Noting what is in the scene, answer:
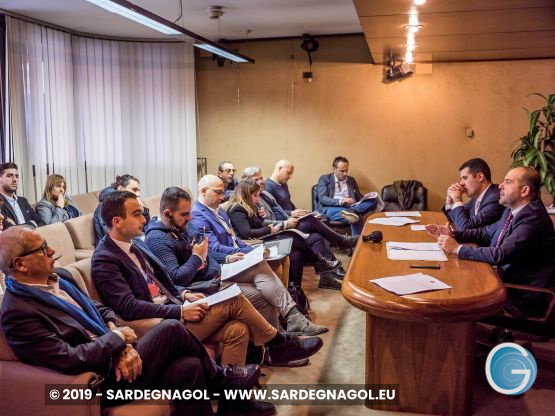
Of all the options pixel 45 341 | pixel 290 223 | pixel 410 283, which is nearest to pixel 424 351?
pixel 410 283

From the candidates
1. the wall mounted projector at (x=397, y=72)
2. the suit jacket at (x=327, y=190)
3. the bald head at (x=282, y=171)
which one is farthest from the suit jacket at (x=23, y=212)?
the wall mounted projector at (x=397, y=72)

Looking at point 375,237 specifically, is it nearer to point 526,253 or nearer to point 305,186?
point 526,253

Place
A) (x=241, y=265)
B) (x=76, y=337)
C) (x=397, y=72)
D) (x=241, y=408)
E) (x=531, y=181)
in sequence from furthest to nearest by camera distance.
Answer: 1. (x=397, y=72)
2. (x=241, y=265)
3. (x=531, y=181)
4. (x=241, y=408)
5. (x=76, y=337)

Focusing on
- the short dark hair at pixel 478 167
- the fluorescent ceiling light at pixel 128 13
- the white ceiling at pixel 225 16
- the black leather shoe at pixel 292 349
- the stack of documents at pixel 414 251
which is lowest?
the black leather shoe at pixel 292 349

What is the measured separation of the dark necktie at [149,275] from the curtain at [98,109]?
12.2ft

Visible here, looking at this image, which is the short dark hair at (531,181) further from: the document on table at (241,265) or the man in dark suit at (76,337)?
the man in dark suit at (76,337)

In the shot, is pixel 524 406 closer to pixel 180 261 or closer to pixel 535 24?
pixel 180 261

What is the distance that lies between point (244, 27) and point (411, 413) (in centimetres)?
520

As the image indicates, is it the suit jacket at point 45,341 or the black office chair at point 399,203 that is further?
the black office chair at point 399,203

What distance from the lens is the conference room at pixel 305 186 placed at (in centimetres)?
274

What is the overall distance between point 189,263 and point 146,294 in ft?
1.75

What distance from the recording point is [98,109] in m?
7.29

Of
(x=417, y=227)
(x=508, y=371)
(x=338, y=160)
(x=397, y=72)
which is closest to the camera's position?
(x=508, y=371)

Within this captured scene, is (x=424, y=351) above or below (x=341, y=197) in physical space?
below
